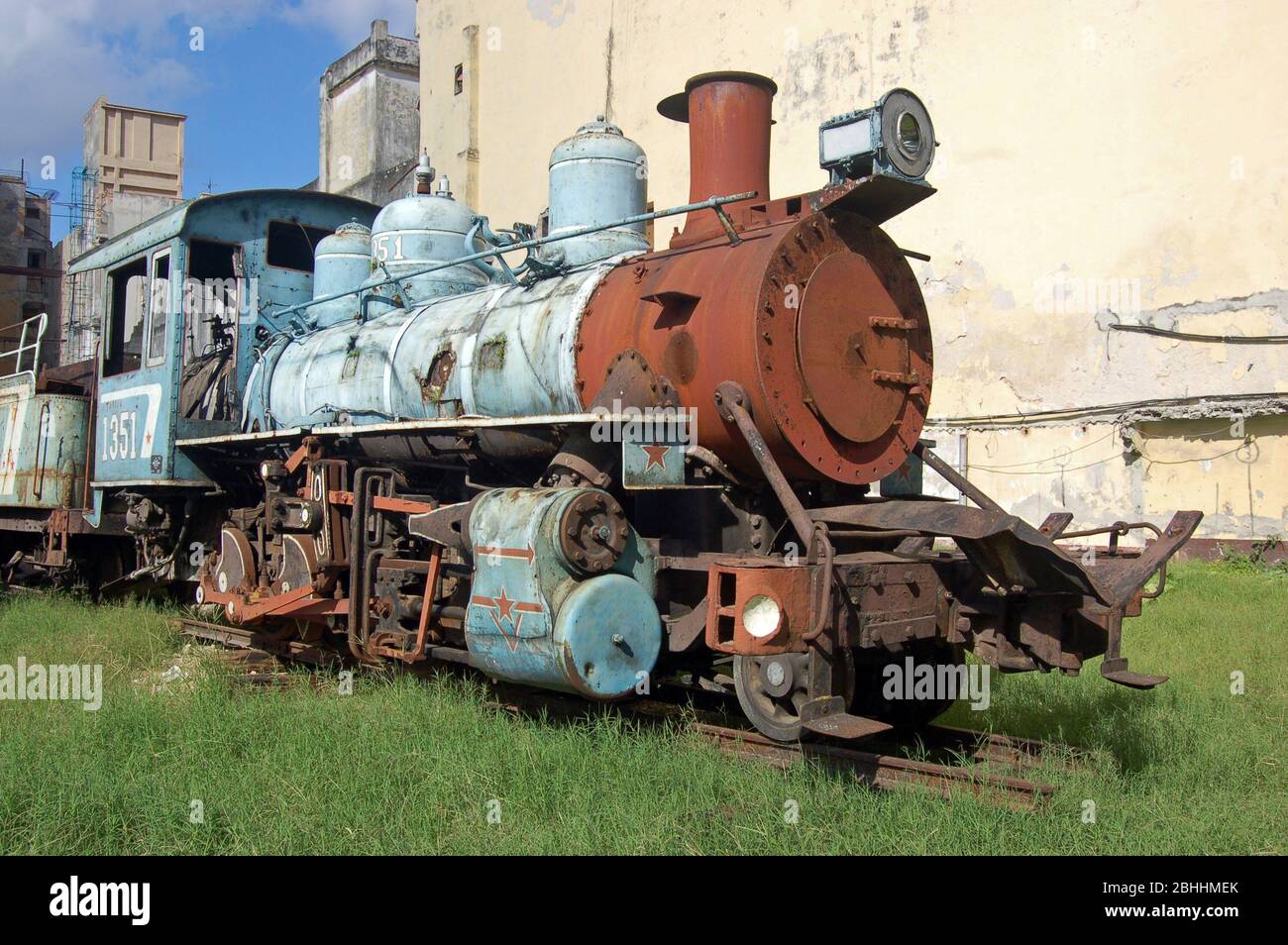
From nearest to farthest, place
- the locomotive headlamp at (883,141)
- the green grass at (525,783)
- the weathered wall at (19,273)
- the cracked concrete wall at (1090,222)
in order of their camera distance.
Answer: the green grass at (525,783)
the locomotive headlamp at (883,141)
the cracked concrete wall at (1090,222)
the weathered wall at (19,273)

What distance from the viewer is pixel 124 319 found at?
9.24 m

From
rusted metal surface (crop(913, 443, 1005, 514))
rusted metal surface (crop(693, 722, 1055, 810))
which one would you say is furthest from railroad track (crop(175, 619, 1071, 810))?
rusted metal surface (crop(913, 443, 1005, 514))

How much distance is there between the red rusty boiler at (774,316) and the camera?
478 cm

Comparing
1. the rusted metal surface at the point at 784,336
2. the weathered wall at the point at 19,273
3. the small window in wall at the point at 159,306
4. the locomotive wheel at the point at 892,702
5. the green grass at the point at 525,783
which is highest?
the weathered wall at the point at 19,273

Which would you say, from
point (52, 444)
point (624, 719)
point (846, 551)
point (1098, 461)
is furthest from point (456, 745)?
point (1098, 461)

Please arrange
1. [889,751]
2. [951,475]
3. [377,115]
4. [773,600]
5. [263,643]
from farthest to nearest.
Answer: [377,115] < [263,643] < [951,475] < [889,751] < [773,600]

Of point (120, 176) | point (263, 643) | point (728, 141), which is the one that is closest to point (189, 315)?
point (263, 643)

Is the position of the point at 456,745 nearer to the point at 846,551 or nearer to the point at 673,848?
the point at 673,848

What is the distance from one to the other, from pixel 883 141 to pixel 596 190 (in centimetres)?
198

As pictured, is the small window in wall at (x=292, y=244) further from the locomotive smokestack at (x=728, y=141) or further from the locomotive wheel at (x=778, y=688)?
the locomotive wheel at (x=778, y=688)

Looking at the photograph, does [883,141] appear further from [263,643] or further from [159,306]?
[159,306]

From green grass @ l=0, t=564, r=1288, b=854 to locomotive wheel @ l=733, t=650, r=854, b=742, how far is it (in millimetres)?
223

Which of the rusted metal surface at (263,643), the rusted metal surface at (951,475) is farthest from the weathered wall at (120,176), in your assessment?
the rusted metal surface at (951,475)

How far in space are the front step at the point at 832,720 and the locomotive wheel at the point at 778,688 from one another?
171 millimetres
